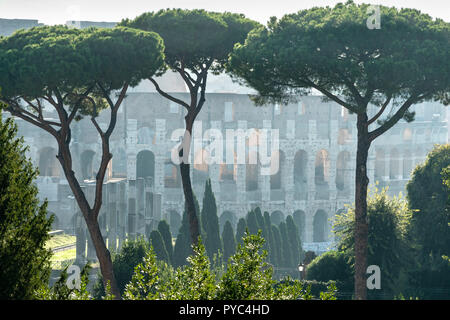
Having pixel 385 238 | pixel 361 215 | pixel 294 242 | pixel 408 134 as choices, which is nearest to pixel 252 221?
pixel 294 242

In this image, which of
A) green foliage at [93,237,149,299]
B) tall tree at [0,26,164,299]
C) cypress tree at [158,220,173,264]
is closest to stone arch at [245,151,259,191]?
cypress tree at [158,220,173,264]

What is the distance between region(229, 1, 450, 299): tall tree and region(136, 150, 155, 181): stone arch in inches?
1125

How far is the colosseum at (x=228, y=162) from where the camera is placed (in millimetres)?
40656

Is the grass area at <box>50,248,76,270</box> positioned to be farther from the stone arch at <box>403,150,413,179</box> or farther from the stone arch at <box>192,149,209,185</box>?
the stone arch at <box>403,150,413,179</box>

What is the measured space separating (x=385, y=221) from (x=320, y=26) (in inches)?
202

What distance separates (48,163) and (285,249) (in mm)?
18641

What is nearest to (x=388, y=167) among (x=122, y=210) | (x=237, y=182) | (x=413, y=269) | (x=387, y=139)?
(x=387, y=139)

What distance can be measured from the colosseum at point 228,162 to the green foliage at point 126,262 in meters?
20.7

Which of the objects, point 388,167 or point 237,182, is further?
point 388,167

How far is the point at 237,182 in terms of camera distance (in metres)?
41.5

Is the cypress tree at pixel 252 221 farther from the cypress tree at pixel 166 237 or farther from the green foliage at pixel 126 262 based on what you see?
the green foliage at pixel 126 262

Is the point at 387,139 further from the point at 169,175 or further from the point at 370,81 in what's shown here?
the point at 370,81

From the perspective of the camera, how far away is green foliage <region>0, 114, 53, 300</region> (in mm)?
7617
